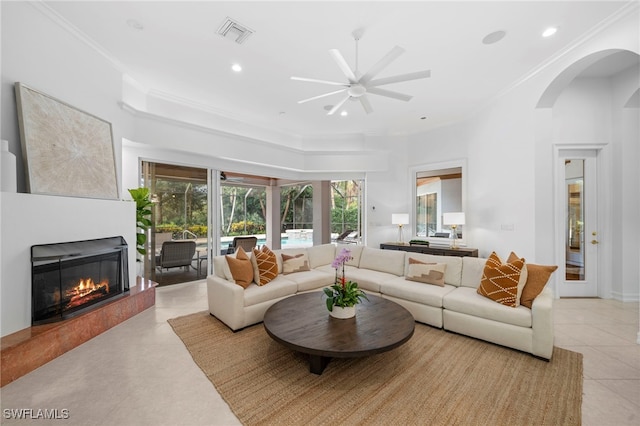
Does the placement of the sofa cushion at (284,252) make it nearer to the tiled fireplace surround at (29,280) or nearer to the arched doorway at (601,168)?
the tiled fireplace surround at (29,280)

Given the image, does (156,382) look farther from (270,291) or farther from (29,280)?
(29,280)

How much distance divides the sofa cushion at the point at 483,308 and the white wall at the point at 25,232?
167 inches

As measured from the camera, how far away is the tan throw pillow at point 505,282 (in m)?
2.75

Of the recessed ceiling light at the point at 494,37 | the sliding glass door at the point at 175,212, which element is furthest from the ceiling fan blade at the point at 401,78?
the sliding glass door at the point at 175,212

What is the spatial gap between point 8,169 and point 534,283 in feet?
16.9

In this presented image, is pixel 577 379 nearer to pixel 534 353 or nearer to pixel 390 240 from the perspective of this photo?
pixel 534 353

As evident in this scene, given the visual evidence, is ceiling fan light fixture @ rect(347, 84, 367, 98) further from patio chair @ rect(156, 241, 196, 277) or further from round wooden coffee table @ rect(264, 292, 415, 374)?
patio chair @ rect(156, 241, 196, 277)

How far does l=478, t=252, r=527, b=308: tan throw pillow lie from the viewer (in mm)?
2746

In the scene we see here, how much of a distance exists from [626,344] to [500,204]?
7.76 feet

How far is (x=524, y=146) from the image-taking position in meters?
4.13

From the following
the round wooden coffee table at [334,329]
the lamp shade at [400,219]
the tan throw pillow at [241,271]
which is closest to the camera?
the round wooden coffee table at [334,329]

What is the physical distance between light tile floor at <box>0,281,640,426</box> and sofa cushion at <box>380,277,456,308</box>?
4.01 feet

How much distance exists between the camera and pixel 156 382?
2.15 meters

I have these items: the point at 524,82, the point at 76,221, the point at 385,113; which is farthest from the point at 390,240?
the point at 76,221
